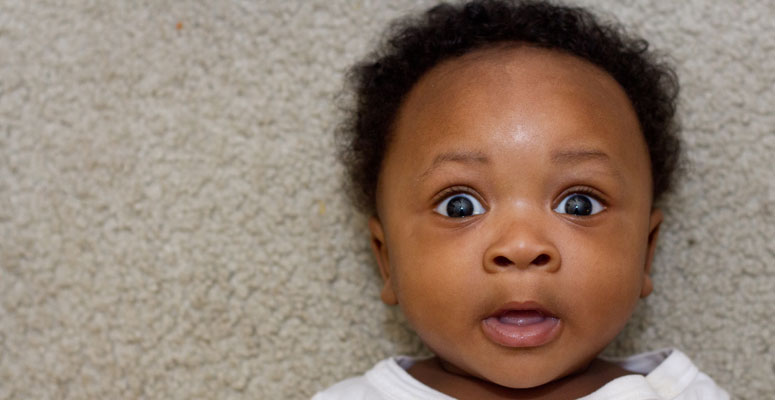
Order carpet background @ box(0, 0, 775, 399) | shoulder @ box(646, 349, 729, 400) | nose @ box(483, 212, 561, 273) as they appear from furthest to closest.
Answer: carpet background @ box(0, 0, 775, 399) < shoulder @ box(646, 349, 729, 400) < nose @ box(483, 212, 561, 273)

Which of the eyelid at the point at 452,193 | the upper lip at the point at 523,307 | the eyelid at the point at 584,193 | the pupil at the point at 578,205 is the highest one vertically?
the eyelid at the point at 452,193

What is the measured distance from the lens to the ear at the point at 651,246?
108 cm

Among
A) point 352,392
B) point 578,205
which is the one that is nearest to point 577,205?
point 578,205

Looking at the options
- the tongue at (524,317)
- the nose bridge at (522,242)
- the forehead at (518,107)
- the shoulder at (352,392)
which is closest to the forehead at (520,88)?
the forehead at (518,107)

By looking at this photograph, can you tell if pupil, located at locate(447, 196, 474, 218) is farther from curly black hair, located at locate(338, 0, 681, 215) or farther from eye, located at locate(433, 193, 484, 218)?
curly black hair, located at locate(338, 0, 681, 215)

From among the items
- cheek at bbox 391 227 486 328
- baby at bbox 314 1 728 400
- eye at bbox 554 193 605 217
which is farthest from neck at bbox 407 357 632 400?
eye at bbox 554 193 605 217

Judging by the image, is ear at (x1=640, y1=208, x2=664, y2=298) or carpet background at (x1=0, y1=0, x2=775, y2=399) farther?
carpet background at (x1=0, y1=0, x2=775, y2=399)

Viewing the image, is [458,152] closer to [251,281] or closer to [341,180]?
[341,180]

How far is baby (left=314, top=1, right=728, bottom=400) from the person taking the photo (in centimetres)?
91

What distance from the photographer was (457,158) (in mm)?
951

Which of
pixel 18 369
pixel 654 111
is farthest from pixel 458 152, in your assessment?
pixel 18 369

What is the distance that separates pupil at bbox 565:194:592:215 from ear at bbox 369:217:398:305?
254mm

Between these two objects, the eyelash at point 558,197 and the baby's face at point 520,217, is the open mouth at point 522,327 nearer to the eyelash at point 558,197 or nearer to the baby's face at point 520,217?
the baby's face at point 520,217

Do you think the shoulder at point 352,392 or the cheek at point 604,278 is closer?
the cheek at point 604,278
